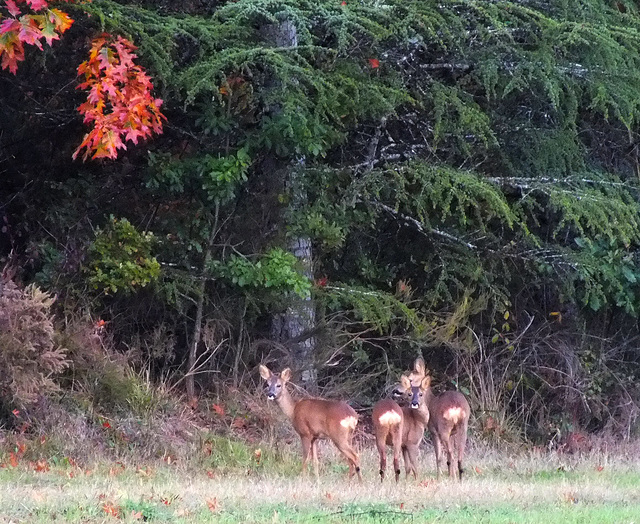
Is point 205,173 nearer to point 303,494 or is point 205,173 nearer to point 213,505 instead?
point 303,494

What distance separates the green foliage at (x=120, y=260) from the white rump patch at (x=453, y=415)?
12.8ft

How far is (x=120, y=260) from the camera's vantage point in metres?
14.2

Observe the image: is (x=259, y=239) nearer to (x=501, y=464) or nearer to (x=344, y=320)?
(x=344, y=320)

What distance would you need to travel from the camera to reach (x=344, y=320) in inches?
642

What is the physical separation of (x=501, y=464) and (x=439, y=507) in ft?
14.9

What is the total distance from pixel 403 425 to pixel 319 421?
2.96ft

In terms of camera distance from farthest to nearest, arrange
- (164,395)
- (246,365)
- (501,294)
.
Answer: (501,294), (246,365), (164,395)

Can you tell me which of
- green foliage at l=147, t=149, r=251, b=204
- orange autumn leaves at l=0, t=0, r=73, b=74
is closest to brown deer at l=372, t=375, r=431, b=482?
green foliage at l=147, t=149, r=251, b=204

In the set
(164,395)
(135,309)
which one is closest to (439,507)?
(164,395)

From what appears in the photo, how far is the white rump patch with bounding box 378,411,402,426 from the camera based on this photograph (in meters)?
12.3

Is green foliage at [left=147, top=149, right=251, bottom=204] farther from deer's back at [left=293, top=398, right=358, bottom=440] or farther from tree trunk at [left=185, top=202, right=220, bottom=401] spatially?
deer's back at [left=293, top=398, right=358, bottom=440]

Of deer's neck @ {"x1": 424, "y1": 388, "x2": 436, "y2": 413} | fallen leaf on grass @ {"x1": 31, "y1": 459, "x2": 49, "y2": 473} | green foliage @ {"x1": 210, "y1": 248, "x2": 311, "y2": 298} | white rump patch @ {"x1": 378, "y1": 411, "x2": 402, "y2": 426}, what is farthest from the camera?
green foliage @ {"x1": 210, "y1": 248, "x2": 311, "y2": 298}

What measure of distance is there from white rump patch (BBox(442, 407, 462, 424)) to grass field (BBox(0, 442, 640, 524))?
0.65m

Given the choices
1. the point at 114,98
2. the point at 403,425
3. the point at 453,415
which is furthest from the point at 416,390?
the point at 114,98
